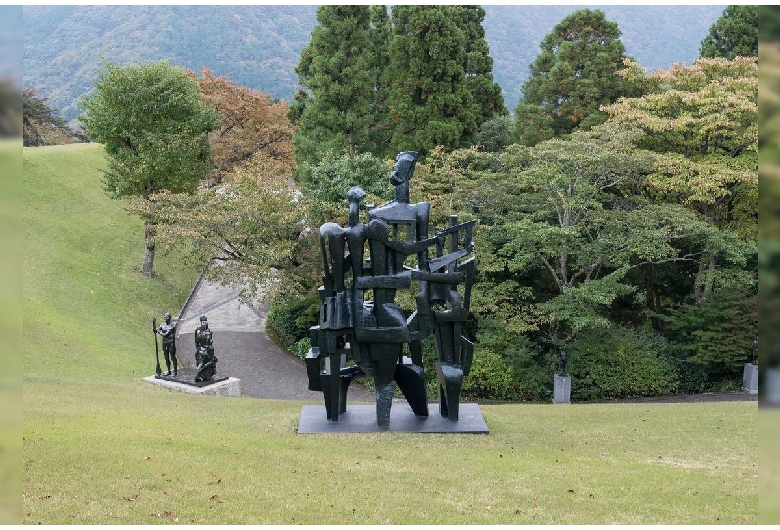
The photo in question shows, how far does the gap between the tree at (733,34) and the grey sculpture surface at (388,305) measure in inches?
874

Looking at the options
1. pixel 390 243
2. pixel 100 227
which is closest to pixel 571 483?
pixel 390 243

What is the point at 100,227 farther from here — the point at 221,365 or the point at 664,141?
the point at 664,141

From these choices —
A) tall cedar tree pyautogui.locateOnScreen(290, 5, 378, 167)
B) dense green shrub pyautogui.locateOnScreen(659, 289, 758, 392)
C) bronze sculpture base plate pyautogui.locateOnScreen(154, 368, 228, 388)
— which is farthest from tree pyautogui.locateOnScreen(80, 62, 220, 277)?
dense green shrub pyautogui.locateOnScreen(659, 289, 758, 392)

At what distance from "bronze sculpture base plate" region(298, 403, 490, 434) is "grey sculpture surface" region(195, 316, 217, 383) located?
15.7ft

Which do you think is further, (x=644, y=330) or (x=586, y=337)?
(x=644, y=330)

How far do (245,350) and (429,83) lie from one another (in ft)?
40.9

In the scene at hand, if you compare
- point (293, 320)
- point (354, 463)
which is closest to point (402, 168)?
point (354, 463)

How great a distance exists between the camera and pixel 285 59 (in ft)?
201

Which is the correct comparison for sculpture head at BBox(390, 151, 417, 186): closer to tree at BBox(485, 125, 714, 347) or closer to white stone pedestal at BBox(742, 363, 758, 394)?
tree at BBox(485, 125, 714, 347)

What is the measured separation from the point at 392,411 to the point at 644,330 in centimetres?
1338

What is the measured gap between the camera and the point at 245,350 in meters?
25.0

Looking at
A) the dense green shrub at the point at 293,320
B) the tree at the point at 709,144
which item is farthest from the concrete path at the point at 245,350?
the tree at the point at 709,144

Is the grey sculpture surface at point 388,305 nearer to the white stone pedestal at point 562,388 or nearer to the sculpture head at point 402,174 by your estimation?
the sculpture head at point 402,174

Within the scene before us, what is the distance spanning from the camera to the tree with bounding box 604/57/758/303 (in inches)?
833
